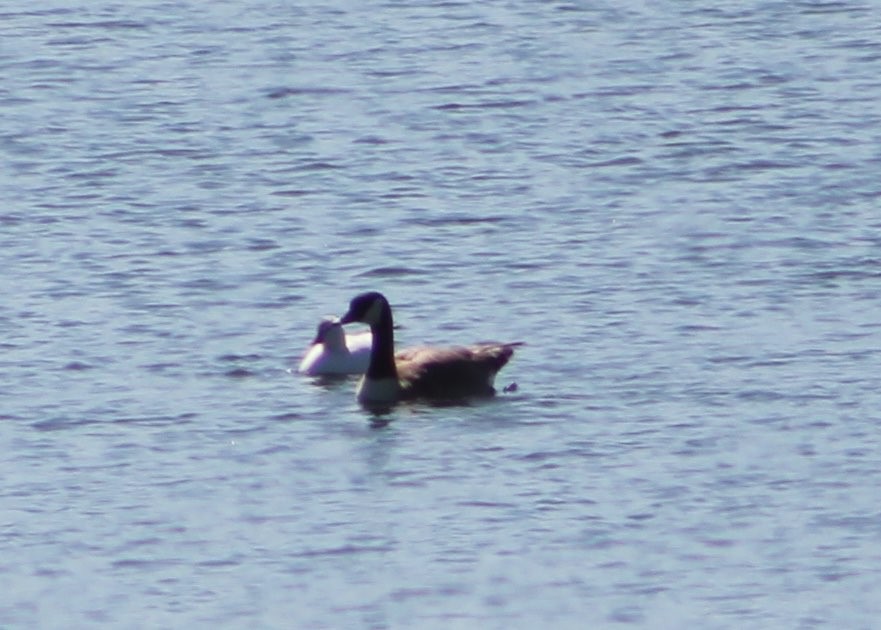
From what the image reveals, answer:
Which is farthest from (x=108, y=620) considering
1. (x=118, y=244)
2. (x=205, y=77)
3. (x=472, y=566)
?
(x=205, y=77)

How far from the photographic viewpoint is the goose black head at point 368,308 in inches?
674

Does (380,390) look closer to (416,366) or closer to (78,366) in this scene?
(416,366)

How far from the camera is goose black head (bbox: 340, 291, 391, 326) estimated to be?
56.2 feet

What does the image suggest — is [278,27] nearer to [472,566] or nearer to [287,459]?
[287,459]

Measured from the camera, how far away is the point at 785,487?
13992 mm

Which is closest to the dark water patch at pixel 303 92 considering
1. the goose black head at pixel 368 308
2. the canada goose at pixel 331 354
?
the canada goose at pixel 331 354

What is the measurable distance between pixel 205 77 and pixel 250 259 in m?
6.70

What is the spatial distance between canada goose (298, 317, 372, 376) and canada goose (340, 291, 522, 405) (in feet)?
0.66

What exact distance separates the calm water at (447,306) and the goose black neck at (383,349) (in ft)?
1.19

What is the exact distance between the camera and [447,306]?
18297 millimetres

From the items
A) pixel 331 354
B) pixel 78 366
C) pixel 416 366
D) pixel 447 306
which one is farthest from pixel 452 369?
pixel 78 366

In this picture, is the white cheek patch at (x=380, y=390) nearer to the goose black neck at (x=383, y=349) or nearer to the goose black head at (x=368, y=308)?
the goose black neck at (x=383, y=349)

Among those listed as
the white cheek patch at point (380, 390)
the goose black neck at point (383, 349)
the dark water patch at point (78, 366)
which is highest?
the dark water patch at point (78, 366)

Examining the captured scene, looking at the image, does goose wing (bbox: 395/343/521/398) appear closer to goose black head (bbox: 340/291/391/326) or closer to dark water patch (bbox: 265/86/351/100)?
goose black head (bbox: 340/291/391/326)
